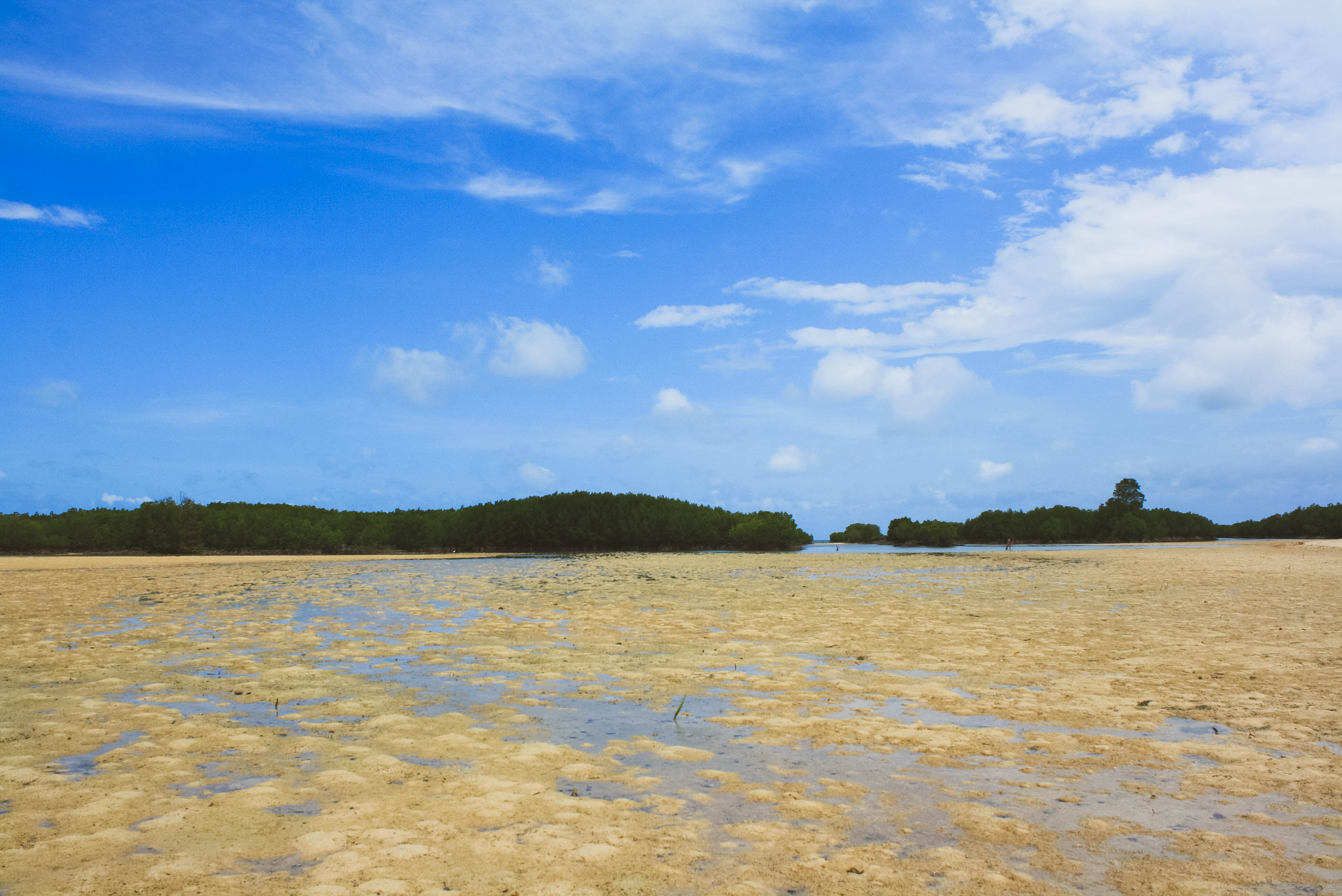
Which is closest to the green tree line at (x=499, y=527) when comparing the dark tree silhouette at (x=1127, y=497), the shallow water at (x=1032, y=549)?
the shallow water at (x=1032, y=549)

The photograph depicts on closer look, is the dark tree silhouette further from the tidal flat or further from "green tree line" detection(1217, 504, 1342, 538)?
the tidal flat

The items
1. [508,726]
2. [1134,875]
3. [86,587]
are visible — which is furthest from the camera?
[86,587]

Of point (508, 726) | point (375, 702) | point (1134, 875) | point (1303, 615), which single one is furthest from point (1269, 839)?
point (1303, 615)

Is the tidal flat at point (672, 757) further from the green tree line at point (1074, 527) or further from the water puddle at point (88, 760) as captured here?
the green tree line at point (1074, 527)

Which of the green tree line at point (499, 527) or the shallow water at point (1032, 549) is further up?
the green tree line at point (499, 527)

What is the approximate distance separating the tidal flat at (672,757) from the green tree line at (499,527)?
83303 millimetres

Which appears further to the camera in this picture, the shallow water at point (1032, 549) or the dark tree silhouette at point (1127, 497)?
the dark tree silhouette at point (1127, 497)

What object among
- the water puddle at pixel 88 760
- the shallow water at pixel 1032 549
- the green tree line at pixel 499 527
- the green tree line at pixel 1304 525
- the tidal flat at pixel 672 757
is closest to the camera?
the tidal flat at pixel 672 757

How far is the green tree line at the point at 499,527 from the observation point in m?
90.7

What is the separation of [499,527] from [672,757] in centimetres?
11014

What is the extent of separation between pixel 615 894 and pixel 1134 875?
9.98 ft

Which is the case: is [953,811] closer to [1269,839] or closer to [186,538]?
[1269,839]

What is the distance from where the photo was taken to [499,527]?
11356 cm

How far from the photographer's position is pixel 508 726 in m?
7.79
